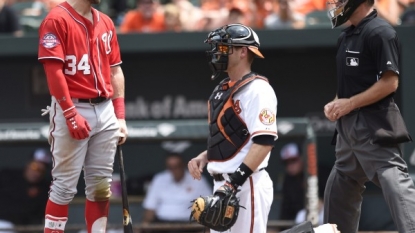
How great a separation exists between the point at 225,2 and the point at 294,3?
0.75 m

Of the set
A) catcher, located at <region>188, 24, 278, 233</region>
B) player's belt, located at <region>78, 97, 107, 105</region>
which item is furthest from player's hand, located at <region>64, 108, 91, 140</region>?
catcher, located at <region>188, 24, 278, 233</region>

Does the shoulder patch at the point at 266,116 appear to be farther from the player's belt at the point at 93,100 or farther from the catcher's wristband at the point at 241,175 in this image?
the player's belt at the point at 93,100

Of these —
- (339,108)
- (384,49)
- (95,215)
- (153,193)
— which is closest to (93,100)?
(95,215)

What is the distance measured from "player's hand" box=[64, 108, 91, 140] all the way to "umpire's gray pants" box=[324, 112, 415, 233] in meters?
1.42

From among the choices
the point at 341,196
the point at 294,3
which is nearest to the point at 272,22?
the point at 294,3

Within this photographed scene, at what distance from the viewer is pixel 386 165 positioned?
5.11 meters

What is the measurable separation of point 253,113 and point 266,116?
0.07 m

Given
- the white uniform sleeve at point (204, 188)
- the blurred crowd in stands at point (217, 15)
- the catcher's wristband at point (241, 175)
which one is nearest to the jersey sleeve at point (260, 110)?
the catcher's wristband at point (241, 175)

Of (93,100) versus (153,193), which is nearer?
(93,100)

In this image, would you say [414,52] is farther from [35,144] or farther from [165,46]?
[35,144]

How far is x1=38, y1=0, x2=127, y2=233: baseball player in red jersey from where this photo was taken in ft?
17.1

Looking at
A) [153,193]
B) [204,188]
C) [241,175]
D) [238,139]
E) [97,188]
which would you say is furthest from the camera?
[153,193]

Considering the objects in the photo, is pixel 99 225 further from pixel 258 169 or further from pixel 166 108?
pixel 166 108

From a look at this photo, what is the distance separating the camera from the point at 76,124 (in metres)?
5.20
